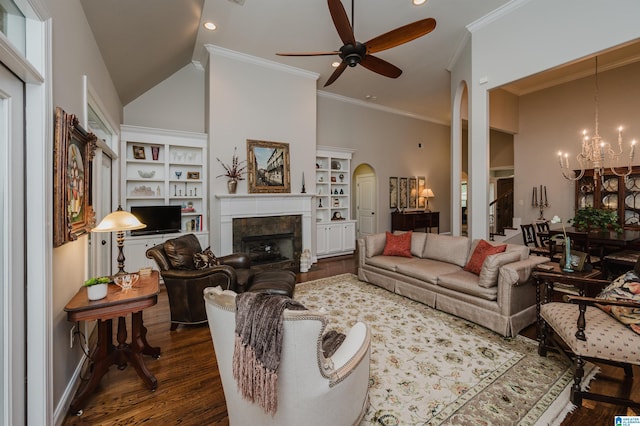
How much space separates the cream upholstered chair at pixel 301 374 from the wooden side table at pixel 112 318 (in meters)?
1.00

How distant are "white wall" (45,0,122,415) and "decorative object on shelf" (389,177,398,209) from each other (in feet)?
22.9

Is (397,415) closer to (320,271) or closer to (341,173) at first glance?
(320,271)

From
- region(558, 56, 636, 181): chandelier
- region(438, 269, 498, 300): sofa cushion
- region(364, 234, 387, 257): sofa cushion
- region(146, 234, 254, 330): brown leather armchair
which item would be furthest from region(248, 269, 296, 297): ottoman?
region(558, 56, 636, 181): chandelier

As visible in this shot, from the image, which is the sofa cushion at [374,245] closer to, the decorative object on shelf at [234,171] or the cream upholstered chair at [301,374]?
the decorative object on shelf at [234,171]

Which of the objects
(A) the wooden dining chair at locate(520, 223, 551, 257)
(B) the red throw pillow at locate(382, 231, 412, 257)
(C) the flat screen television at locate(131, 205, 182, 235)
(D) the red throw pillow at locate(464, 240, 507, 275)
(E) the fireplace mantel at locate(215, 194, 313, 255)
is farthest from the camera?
(A) the wooden dining chair at locate(520, 223, 551, 257)

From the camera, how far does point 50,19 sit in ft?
5.20

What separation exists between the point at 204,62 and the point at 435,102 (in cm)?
588

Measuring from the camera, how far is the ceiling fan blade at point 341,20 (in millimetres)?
2567

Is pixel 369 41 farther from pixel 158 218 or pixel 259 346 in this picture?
pixel 158 218

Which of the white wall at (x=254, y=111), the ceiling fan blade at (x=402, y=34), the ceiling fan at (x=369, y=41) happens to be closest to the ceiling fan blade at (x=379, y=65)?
the ceiling fan at (x=369, y=41)

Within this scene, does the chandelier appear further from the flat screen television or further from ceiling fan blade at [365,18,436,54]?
the flat screen television

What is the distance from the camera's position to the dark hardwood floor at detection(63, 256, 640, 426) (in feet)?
5.84

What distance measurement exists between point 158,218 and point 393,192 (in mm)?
6044

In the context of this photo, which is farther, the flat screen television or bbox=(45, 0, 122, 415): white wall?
the flat screen television
